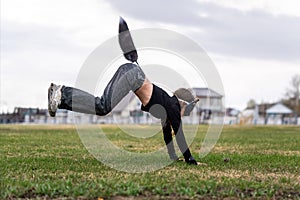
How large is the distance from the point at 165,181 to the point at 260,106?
389ft

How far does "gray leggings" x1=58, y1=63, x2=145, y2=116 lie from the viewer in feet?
26.5

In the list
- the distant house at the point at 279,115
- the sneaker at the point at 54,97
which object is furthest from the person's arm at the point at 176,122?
the distant house at the point at 279,115

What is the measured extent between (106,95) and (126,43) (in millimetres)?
890

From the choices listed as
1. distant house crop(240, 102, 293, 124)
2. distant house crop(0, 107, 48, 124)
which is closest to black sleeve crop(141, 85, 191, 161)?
distant house crop(0, 107, 48, 124)

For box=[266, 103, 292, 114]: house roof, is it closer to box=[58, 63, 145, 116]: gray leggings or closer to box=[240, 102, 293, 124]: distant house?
box=[240, 102, 293, 124]: distant house

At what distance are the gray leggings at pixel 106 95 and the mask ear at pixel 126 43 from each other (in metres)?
0.19

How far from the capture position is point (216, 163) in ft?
31.1

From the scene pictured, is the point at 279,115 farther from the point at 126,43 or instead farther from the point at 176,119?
the point at 126,43

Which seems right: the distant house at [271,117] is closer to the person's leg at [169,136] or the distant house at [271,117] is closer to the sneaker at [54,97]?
the person's leg at [169,136]

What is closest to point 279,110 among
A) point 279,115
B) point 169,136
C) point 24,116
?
point 279,115

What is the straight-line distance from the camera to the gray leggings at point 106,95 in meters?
8.08

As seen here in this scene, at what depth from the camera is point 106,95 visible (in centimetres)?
817

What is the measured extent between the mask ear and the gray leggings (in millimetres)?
194

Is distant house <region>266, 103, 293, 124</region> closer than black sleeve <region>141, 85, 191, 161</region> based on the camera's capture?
No
